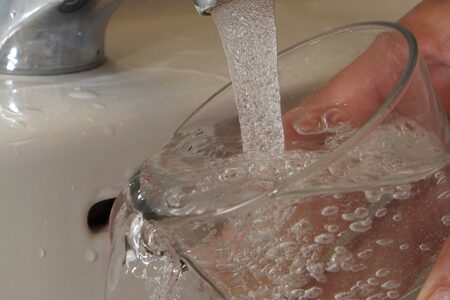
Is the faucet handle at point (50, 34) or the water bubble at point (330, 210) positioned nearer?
the water bubble at point (330, 210)

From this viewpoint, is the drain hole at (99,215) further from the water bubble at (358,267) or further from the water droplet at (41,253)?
the water bubble at (358,267)

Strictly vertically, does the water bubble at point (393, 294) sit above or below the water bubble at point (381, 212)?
below

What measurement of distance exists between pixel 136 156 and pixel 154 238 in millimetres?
104

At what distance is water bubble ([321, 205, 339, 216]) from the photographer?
8.8 inches

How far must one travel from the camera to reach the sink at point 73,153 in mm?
316

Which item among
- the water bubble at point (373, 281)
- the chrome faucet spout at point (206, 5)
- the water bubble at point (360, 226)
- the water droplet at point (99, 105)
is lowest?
the water bubble at point (373, 281)

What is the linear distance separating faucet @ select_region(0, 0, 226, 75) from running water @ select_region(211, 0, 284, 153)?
0.10m

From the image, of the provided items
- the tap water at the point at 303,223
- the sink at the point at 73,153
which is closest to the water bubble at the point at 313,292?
the tap water at the point at 303,223

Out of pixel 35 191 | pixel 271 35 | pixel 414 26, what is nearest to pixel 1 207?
pixel 35 191

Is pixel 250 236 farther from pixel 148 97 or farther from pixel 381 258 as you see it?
pixel 148 97

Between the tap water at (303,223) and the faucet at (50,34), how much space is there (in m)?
0.13

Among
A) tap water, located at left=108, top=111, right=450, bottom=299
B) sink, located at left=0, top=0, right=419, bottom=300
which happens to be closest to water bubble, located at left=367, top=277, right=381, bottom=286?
tap water, located at left=108, top=111, right=450, bottom=299

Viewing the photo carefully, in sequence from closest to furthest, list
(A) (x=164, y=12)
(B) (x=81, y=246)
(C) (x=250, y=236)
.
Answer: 1. (C) (x=250, y=236)
2. (B) (x=81, y=246)
3. (A) (x=164, y=12)

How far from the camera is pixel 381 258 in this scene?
24 cm
